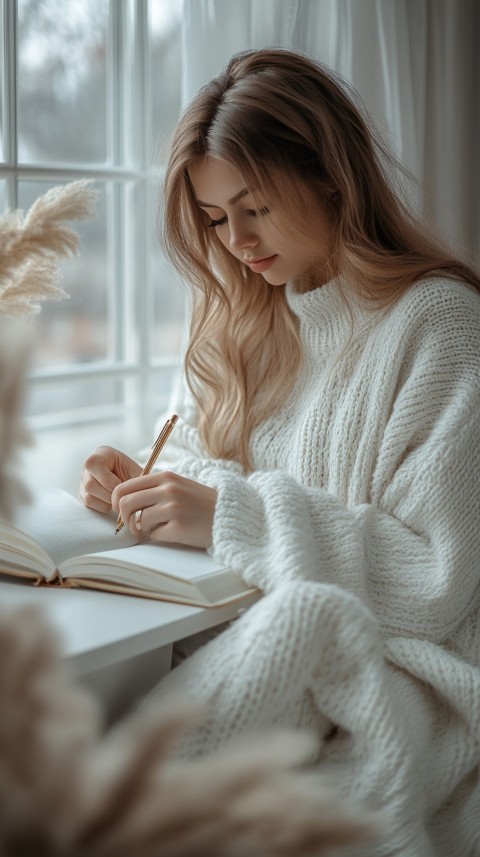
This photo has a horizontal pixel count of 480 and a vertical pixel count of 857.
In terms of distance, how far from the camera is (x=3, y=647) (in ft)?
1.49

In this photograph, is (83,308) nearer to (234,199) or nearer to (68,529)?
(234,199)

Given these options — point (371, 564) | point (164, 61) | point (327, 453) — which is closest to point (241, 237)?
point (327, 453)

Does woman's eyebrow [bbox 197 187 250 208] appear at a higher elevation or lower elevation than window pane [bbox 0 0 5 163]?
lower

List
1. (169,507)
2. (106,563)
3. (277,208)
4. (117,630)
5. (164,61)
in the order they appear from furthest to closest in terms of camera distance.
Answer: (164,61) → (277,208) → (169,507) → (106,563) → (117,630)

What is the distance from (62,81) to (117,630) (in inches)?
57.2

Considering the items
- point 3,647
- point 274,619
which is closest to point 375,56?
point 274,619

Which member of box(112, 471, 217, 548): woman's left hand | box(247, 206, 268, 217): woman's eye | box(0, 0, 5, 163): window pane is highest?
box(0, 0, 5, 163): window pane

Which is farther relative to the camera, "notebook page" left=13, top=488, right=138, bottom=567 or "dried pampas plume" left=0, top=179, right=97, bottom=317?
"notebook page" left=13, top=488, right=138, bottom=567

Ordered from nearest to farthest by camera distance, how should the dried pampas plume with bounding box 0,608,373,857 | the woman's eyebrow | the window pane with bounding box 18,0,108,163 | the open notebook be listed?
the dried pampas plume with bounding box 0,608,373,857
the open notebook
the woman's eyebrow
the window pane with bounding box 18,0,108,163

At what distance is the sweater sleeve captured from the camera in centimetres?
110

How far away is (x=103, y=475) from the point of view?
1329mm

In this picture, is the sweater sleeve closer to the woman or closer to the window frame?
the woman

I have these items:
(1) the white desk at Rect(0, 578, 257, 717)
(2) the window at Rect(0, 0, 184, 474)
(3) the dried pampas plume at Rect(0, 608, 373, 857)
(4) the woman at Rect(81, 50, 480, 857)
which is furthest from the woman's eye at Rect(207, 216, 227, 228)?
(3) the dried pampas plume at Rect(0, 608, 373, 857)

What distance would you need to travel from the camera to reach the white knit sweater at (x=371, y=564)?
0.90 meters
